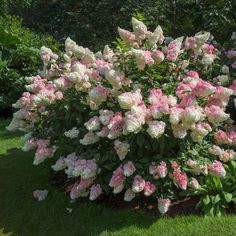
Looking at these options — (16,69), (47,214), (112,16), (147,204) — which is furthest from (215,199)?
(112,16)

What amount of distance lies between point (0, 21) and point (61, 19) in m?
5.91

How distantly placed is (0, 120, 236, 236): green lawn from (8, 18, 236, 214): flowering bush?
22cm

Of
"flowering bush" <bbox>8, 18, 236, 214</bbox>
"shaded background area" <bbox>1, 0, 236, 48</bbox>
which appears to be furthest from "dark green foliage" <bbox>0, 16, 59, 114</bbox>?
"flowering bush" <bbox>8, 18, 236, 214</bbox>

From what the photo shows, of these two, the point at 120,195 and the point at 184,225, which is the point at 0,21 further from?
the point at 184,225

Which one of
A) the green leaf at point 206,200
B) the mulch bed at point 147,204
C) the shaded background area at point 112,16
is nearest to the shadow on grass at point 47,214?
the mulch bed at point 147,204

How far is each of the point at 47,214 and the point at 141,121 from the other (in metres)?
1.73

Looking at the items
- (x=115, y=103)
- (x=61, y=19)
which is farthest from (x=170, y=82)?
(x=61, y=19)

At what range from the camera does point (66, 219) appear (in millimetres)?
5719

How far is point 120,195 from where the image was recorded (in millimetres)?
5910

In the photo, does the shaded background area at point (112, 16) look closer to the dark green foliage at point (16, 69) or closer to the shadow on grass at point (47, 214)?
the dark green foliage at point (16, 69)

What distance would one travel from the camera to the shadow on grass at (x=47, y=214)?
5406 millimetres

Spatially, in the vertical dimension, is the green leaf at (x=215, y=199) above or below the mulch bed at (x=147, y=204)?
above

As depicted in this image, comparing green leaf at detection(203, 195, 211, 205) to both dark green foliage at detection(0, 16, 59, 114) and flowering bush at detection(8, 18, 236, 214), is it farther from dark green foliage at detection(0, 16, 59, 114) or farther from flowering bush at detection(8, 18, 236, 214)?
dark green foliage at detection(0, 16, 59, 114)

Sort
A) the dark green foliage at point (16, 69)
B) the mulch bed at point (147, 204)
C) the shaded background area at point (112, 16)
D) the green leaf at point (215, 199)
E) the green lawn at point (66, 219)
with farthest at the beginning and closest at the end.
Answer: the dark green foliage at point (16, 69) → the shaded background area at point (112, 16) → the mulch bed at point (147, 204) → the green leaf at point (215, 199) → the green lawn at point (66, 219)
